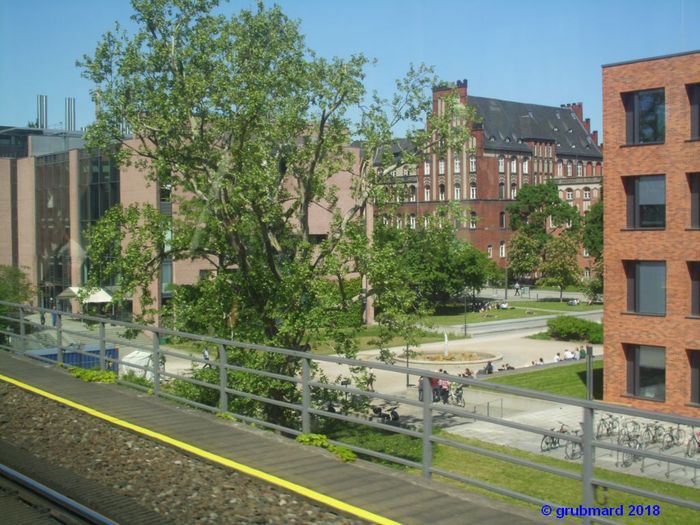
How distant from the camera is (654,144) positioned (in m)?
28.9

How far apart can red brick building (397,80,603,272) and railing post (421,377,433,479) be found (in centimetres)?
7156

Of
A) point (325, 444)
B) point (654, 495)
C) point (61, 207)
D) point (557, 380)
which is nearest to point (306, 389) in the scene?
point (325, 444)

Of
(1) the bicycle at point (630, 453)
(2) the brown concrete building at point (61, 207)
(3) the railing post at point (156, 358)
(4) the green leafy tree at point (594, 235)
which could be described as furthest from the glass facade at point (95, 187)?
(4) the green leafy tree at point (594, 235)

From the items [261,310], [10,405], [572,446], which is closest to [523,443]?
[572,446]

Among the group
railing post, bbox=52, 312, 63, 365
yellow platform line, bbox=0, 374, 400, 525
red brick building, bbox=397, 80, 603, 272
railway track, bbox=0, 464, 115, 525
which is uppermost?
red brick building, bbox=397, 80, 603, 272

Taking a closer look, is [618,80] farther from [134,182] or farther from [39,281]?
[39,281]

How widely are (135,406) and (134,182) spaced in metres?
33.9

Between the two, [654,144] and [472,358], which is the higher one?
[654,144]

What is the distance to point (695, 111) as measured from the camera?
27.6m

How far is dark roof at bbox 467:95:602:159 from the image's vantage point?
91375 millimetres

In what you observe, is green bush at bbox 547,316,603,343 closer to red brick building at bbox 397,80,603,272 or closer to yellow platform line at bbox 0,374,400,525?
red brick building at bbox 397,80,603,272

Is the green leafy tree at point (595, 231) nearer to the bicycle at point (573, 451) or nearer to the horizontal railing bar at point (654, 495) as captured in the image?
the bicycle at point (573, 451)

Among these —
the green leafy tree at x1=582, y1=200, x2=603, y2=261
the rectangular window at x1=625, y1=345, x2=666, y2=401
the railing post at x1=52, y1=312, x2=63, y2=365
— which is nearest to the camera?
the railing post at x1=52, y1=312, x2=63, y2=365

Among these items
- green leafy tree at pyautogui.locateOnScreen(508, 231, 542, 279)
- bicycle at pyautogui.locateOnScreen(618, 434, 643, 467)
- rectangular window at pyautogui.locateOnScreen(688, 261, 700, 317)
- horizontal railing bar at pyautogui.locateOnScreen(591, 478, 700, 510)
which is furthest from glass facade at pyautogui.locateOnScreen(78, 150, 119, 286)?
green leafy tree at pyautogui.locateOnScreen(508, 231, 542, 279)
